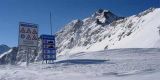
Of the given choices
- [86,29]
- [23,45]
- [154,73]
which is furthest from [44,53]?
[86,29]

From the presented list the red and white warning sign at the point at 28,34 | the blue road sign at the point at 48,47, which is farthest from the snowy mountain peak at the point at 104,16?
the red and white warning sign at the point at 28,34

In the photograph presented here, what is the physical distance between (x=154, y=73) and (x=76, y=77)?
12.7 feet

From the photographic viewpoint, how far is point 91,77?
16734 millimetres

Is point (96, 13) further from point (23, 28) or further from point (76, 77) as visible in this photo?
point (76, 77)

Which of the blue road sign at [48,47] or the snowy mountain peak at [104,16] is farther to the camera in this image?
the snowy mountain peak at [104,16]

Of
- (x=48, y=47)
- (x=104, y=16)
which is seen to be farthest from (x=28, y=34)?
(x=104, y=16)

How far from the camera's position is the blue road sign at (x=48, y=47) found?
3006 centimetres

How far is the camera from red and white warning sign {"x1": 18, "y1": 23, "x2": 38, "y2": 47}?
29.2m

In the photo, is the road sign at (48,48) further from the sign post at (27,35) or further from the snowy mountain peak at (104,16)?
the snowy mountain peak at (104,16)

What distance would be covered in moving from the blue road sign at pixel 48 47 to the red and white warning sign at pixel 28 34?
776 mm

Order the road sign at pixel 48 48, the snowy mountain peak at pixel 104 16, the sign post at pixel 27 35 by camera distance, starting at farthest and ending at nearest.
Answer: the snowy mountain peak at pixel 104 16 → the road sign at pixel 48 48 → the sign post at pixel 27 35

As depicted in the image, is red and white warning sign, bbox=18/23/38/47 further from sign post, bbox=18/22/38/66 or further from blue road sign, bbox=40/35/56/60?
blue road sign, bbox=40/35/56/60

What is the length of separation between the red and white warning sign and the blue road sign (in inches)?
30.5

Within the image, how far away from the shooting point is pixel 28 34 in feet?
98.0
